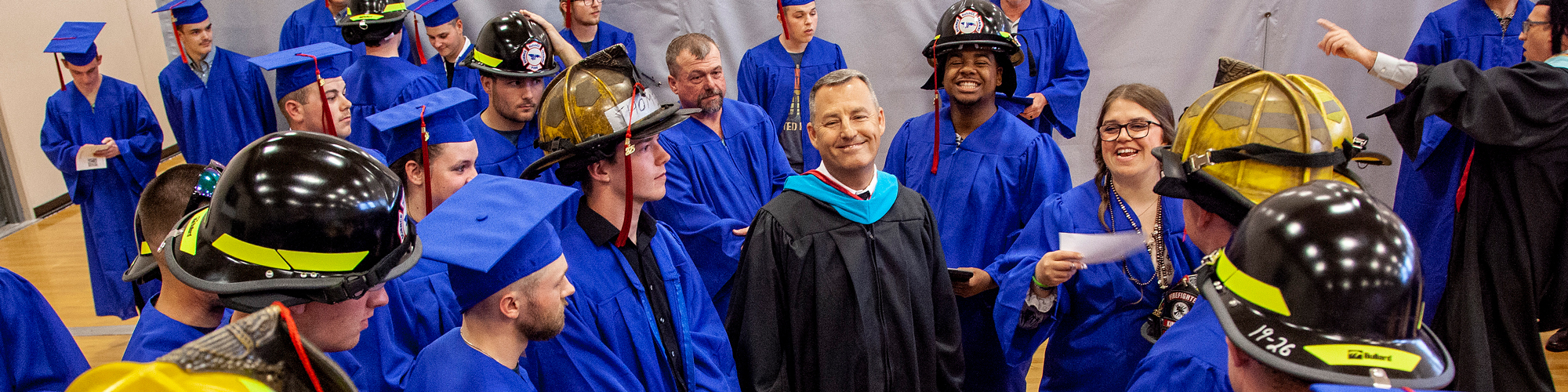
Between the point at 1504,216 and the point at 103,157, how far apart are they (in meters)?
6.65

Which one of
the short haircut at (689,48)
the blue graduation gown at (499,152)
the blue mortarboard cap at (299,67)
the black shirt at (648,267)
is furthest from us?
the blue mortarboard cap at (299,67)

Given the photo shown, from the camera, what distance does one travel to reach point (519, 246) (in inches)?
69.0

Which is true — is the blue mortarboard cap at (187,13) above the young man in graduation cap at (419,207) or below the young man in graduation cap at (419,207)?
above

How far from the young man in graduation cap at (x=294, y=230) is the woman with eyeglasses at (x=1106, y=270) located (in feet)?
5.26

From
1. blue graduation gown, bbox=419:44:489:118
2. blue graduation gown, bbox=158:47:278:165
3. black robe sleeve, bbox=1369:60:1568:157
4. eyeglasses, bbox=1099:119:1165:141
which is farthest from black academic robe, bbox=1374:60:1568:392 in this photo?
blue graduation gown, bbox=158:47:278:165

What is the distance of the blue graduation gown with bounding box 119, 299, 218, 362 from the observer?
173cm

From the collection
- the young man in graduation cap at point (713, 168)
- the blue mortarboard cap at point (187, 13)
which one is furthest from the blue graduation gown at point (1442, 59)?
the blue mortarboard cap at point (187, 13)

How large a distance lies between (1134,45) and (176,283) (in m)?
5.51

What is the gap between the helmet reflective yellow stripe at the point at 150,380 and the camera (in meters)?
0.73

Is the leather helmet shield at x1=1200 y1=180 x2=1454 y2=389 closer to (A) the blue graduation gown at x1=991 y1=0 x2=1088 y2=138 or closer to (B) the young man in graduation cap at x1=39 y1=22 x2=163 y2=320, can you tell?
(A) the blue graduation gown at x1=991 y1=0 x2=1088 y2=138

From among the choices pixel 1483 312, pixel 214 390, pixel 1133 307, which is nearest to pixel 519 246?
pixel 214 390

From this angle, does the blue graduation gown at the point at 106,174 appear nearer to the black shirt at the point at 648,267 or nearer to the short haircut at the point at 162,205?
the short haircut at the point at 162,205

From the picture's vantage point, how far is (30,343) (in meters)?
1.96

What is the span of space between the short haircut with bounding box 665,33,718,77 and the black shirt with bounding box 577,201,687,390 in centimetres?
159
